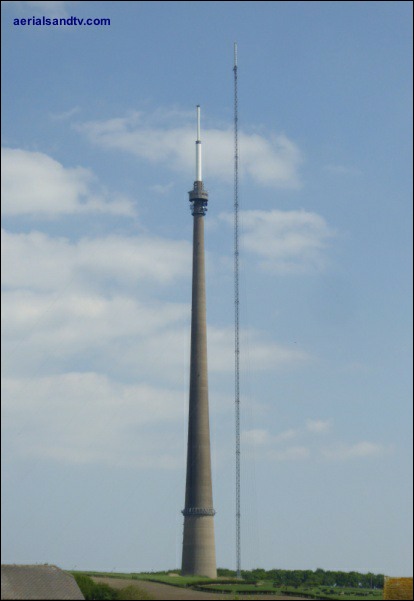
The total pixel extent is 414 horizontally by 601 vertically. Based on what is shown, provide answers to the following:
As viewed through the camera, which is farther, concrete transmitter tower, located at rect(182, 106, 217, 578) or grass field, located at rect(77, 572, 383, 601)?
concrete transmitter tower, located at rect(182, 106, 217, 578)

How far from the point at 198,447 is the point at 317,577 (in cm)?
2095

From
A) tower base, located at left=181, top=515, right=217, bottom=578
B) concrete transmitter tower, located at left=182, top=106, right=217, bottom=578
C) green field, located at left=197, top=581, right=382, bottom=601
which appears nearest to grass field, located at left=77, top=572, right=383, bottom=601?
green field, located at left=197, top=581, right=382, bottom=601

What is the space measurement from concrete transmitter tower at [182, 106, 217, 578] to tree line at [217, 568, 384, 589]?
16.3 ft

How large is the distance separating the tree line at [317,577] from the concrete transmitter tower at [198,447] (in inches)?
195

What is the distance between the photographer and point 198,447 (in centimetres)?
11719

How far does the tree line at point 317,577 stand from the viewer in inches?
4412

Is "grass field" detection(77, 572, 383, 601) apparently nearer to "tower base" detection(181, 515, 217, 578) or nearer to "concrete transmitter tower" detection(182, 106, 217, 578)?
Result: "tower base" detection(181, 515, 217, 578)

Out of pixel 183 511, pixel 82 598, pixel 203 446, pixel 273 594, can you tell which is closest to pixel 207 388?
pixel 203 446

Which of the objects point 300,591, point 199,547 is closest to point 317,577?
point 199,547

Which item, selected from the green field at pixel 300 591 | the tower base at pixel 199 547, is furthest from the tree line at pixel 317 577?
the green field at pixel 300 591

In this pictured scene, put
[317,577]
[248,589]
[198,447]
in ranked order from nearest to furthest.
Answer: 1. [248,589]
2. [317,577]
3. [198,447]

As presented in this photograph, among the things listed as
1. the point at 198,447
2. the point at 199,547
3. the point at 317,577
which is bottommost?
the point at 317,577

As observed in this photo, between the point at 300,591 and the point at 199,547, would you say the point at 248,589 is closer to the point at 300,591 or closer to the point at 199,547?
the point at 300,591

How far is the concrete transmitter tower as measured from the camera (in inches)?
4508
